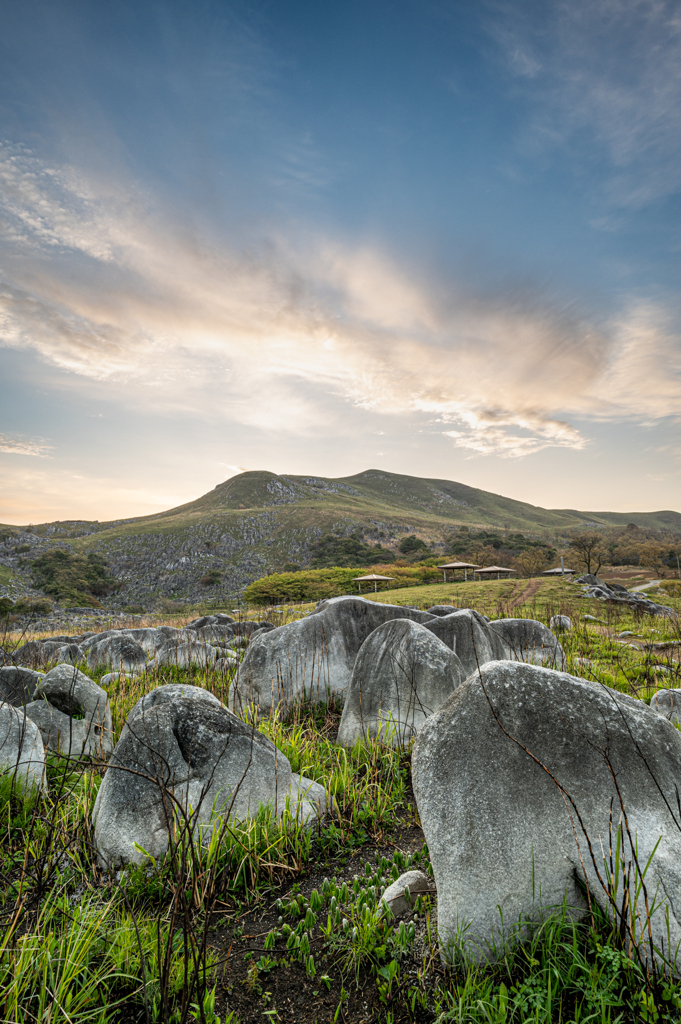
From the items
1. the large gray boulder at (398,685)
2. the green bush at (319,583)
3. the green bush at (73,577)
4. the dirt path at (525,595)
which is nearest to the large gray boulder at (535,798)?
the large gray boulder at (398,685)

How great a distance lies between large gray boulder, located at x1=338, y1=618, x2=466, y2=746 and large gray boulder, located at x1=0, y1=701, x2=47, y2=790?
3.05 metres

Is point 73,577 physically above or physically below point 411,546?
below

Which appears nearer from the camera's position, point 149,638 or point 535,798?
point 535,798

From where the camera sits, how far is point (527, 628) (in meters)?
8.50

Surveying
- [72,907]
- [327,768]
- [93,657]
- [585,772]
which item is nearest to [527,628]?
[327,768]

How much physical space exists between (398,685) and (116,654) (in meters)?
7.69

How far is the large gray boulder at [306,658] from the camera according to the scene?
696cm

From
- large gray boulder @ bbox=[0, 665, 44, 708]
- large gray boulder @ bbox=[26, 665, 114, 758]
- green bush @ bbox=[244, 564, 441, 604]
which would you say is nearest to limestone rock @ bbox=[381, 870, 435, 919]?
large gray boulder @ bbox=[26, 665, 114, 758]

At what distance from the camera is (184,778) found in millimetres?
3346

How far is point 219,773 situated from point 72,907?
1.06m

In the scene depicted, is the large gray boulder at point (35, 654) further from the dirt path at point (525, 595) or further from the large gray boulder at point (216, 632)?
the dirt path at point (525, 595)

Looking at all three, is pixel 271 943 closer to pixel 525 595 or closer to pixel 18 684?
pixel 18 684

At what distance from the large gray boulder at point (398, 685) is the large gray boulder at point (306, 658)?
4.69ft

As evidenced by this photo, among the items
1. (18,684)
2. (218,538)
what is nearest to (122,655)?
(18,684)
